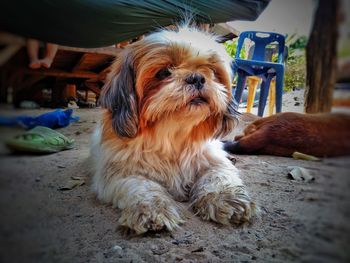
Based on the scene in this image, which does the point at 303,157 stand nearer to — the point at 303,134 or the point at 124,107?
the point at 303,134

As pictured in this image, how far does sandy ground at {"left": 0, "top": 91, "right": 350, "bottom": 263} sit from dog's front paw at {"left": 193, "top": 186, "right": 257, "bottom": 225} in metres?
0.05

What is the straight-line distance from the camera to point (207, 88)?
162cm

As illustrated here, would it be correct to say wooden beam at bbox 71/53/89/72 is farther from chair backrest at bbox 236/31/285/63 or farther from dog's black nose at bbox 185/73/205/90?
dog's black nose at bbox 185/73/205/90

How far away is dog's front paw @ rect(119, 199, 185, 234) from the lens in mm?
1529

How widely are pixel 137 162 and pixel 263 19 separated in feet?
4.87

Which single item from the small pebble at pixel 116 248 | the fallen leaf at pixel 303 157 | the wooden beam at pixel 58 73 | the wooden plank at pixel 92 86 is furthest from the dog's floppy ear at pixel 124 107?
the fallen leaf at pixel 303 157

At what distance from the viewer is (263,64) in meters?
0.85

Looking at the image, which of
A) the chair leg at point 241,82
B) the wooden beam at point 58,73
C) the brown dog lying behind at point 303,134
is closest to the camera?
the brown dog lying behind at point 303,134

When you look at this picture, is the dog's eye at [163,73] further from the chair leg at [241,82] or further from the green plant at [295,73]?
the green plant at [295,73]

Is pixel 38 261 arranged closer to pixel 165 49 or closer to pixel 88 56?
pixel 88 56

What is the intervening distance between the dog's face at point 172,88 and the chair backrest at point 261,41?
0.48m

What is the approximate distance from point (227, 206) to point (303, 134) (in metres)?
1.10

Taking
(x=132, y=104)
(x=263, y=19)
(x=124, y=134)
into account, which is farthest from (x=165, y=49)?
(x=263, y=19)

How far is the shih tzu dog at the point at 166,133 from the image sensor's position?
1.53 metres
